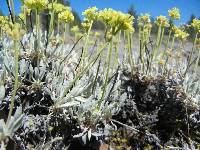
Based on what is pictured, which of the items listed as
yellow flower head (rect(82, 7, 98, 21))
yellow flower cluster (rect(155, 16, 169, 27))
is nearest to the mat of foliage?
yellow flower cluster (rect(155, 16, 169, 27))

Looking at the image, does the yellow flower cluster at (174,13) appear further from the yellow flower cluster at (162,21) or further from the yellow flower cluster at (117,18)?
the yellow flower cluster at (117,18)

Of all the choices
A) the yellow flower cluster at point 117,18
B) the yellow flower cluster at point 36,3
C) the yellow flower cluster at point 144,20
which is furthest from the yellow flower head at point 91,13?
the yellow flower cluster at point 144,20

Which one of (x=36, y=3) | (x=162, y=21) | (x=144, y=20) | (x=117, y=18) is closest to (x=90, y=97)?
(x=117, y=18)

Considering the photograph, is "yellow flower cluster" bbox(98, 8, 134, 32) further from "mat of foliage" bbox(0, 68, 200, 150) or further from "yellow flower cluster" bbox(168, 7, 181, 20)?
"yellow flower cluster" bbox(168, 7, 181, 20)

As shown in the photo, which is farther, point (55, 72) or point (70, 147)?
point (55, 72)

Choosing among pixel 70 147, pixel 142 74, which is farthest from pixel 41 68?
pixel 142 74

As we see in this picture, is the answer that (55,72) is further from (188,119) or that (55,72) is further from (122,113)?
(188,119)

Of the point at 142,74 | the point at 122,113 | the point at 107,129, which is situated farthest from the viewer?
the point at 142,74

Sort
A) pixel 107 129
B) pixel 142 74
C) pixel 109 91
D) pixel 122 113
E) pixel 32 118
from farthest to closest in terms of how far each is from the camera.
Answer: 1. pixel 142 74
2. pixel 122 113
3. pixel 109 91
4. pixel 107 129
5. pixel 32 118
